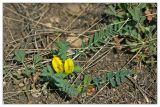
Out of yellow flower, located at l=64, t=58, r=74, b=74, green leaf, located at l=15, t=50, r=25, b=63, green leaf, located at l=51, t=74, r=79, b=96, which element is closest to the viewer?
green leaf, located at l=51, t=74, r=79, b=96

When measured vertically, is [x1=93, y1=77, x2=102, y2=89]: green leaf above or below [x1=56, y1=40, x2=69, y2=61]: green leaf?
below

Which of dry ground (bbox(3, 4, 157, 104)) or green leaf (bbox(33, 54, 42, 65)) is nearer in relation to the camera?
dry ground (bbox(3, 4, 157, 104))

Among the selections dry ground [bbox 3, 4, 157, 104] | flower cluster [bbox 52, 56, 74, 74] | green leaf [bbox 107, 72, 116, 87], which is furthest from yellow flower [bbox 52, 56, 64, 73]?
green leaf [bbox 107, 72, 116, 87]

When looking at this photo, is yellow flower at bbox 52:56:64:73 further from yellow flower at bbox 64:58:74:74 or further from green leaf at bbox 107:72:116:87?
green leaf at bbox 107:72:116:87

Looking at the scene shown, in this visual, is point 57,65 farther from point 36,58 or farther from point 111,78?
point 111,78

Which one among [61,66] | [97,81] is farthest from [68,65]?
[97,81]

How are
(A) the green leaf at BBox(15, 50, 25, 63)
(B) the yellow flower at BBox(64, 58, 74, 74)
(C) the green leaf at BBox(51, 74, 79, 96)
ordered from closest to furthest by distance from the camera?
(C) the green leaf at BBox(51, 74, 79, 96), (B) the yellow flower at BBox(64, 58, 74, 74), (A) the green leaf at BBox(15, 50, 25, 63)

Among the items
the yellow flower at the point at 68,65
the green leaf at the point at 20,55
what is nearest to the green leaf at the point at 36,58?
the green leaf at the point at 20,55

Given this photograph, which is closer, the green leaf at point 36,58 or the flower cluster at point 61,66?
the flower cluster at point 61,66

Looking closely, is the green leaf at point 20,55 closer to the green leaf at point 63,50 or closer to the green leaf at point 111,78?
the green leaf at point 63,50

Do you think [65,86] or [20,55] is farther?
[20,55]

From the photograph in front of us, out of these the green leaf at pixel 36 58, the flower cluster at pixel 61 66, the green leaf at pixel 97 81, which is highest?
the green leaf at pixel 36 58
